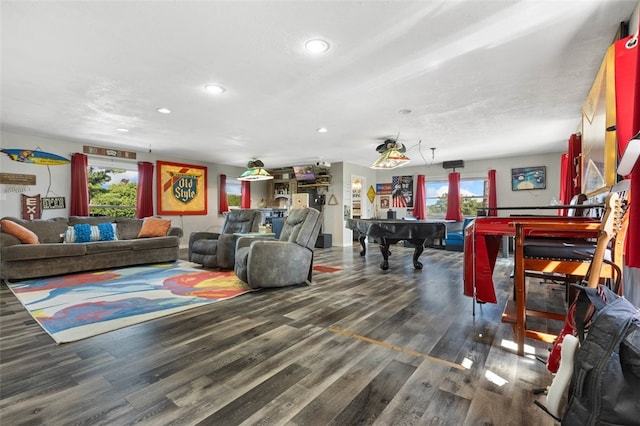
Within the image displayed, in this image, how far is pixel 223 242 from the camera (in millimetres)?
4629

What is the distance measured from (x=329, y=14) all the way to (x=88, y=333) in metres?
2.98

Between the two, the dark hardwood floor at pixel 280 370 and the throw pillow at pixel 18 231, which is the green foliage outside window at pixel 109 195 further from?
the dark hardwood floor at pixel 280 370

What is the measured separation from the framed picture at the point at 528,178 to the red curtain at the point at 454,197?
1253 mm

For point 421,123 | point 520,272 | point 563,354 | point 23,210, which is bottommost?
point 563,354

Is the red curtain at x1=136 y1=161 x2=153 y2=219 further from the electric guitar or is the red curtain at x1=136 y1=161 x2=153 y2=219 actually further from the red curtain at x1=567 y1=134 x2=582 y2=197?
the red curtain at x1=567 y1=134 x2=582 y2=197

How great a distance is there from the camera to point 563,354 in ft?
3.60

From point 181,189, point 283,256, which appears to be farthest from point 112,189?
point 283,256

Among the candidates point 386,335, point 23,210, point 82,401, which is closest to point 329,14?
point 386,335

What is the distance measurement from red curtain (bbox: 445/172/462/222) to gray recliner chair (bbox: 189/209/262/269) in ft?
17.7

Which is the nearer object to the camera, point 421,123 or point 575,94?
point 575,94

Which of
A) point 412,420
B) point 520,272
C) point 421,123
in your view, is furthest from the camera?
point 421,123

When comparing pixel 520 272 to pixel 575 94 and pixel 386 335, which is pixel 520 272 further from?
pixel 575 94

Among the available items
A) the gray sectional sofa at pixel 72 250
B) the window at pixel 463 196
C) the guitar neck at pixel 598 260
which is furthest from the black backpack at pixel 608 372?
the window at pixel 463 196

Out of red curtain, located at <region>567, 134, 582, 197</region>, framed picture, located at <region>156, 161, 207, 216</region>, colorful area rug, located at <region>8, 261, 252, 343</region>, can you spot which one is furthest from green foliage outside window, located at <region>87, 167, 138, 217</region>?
red curtain, located at <region>567, 134, 582, 197</region>
